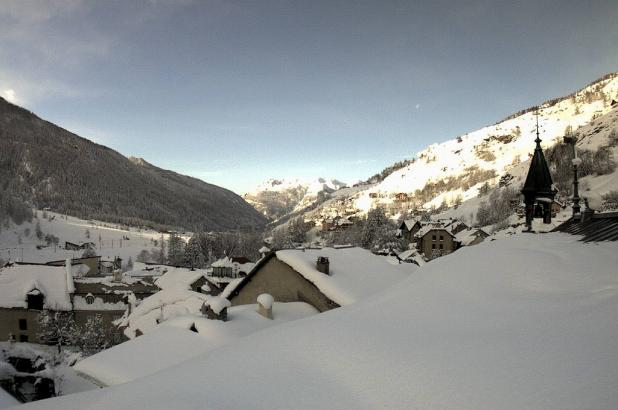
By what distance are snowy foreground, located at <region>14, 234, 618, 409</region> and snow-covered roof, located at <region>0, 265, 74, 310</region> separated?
49.0 metres

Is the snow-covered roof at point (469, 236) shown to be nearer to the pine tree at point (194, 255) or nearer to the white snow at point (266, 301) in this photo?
the white snow at point (266, 301)

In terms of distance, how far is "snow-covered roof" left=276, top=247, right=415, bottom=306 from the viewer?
64.3 ft

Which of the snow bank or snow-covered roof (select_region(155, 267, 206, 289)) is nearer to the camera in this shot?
the snow bank

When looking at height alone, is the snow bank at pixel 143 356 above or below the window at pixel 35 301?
above

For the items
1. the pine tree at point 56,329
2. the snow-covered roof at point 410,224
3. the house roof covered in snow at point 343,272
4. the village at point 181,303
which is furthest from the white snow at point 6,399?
the snow-covered roof at point 410,224

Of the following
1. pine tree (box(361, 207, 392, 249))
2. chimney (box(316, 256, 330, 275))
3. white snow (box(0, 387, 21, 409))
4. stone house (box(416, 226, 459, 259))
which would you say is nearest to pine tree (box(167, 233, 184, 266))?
pine tree (box(361, 207, 392, 249))

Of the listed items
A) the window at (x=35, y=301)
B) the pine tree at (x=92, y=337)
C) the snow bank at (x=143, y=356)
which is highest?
the snow bank at (x=143, y=356)

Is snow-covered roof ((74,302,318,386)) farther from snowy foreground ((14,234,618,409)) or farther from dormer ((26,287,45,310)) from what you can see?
dormer ((26,287,45,310))

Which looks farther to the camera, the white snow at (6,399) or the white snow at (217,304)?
the white snow at (217,304)

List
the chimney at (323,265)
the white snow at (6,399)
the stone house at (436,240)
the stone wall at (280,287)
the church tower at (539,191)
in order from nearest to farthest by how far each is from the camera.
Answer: the white snow at (6,399), the church tower at (539,191), the stone wall at (280,287), the chimney at (323,265), the stone house at (436,240)

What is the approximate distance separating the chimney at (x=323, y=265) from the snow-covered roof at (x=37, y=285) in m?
40.9

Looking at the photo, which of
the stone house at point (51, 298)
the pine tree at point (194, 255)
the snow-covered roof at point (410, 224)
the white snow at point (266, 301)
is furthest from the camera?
the pine tree at point (194, 255)

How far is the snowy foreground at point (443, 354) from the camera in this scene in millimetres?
4168

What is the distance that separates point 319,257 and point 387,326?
49.4 ft
